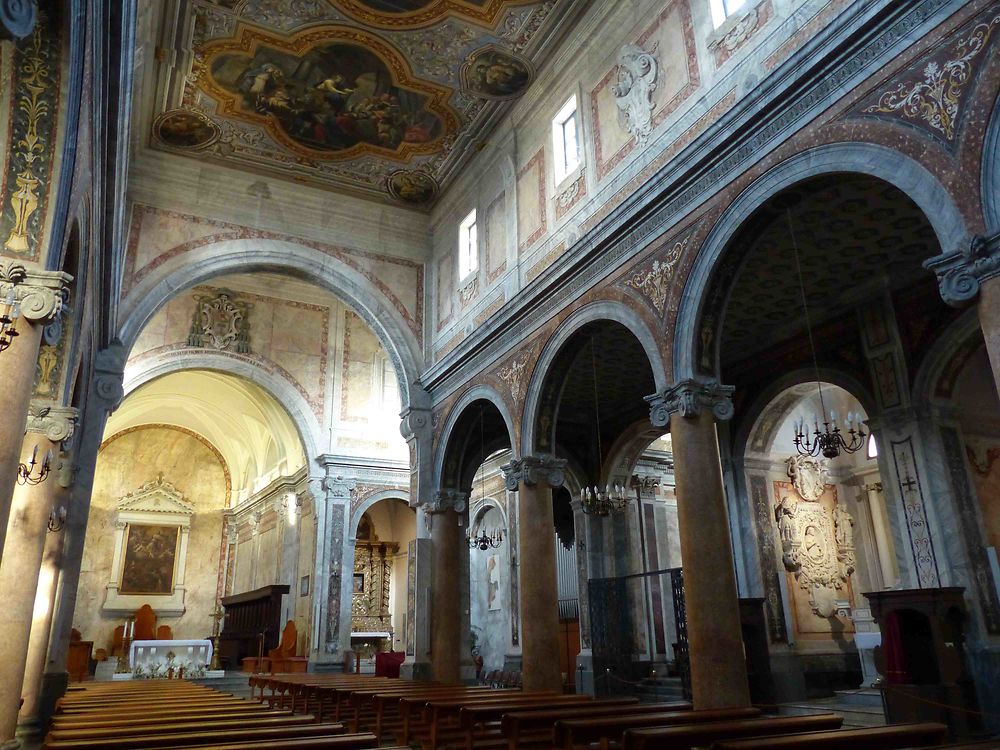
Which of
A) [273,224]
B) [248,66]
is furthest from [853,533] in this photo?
[248,66]

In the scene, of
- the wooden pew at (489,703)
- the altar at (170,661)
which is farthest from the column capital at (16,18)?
the altar at (170,661)

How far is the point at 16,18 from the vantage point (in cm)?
436

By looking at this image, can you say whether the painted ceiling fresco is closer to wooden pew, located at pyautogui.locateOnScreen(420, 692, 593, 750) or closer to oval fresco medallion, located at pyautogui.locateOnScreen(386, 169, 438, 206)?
oval fresco medallion, located at pyautogui.locateOnScreen(386, 169, 438, 206)

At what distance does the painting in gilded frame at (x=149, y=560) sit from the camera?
28.7 meters

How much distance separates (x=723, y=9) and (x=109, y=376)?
11.2 metres

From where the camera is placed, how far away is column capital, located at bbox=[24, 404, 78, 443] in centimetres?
855

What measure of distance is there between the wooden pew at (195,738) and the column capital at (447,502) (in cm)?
1033

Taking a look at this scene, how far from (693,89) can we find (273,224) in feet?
32.0

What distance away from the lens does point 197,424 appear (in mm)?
30234

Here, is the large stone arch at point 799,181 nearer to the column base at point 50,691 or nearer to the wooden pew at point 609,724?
the wooden pew at point 609,724

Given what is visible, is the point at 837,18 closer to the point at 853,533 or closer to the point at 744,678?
the point at 744,678

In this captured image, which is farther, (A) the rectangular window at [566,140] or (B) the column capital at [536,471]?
(A) the rectangular window at [566,140]

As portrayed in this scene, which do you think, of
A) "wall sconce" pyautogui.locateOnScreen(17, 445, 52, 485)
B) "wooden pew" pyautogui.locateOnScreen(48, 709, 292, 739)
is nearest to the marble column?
"wall sconce" pyautogui.locateOnScreen(17, 445, 52, 485)

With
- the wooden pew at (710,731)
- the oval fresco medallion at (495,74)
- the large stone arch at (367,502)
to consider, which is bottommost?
the wooden pew at (710,731)
